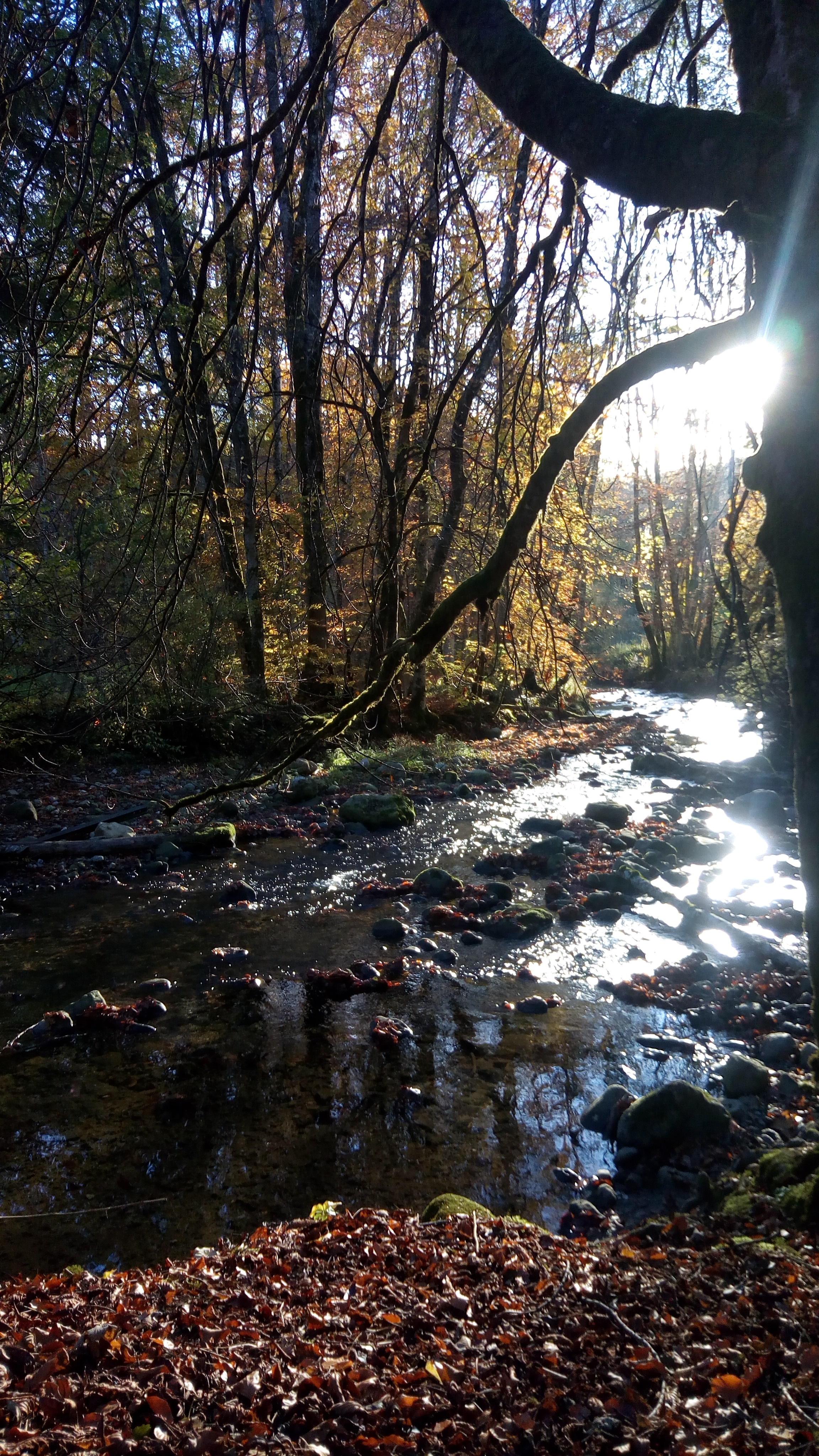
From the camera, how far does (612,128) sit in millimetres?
1897

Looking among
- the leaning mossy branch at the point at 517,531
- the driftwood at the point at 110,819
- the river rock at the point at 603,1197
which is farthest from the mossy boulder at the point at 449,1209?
the driftwood at the point at 110,819

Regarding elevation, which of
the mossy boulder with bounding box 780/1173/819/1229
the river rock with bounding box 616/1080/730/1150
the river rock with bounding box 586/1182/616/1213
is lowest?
the river rock with bounding box 586/1182/616/1213

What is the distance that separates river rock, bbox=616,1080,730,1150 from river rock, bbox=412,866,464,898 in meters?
3.72

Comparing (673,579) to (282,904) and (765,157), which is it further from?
(765,157)

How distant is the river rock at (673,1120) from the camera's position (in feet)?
13.7

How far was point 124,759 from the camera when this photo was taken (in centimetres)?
1142

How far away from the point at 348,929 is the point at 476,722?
28.6 ft

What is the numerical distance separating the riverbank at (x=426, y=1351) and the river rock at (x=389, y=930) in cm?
371

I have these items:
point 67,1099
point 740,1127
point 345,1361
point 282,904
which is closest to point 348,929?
point 282,904

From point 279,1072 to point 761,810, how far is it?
8.33 metres

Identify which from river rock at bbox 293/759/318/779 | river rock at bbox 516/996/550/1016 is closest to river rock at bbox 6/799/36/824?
river rock at bbox 293/759/318/779

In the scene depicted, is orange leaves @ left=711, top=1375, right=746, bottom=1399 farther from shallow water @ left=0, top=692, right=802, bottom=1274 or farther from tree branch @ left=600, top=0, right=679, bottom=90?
tree branch @ left=600, top=0, right=679, bottom=90

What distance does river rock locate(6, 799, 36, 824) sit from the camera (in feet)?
30.3

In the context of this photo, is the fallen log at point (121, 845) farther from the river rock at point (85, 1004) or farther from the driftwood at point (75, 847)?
the river rock at point (85, 1004)
